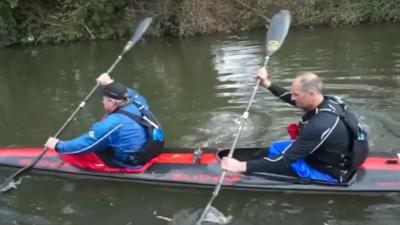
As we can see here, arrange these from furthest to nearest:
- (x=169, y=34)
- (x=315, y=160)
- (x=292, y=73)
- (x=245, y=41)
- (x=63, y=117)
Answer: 1. (x=169, y=34)
2. (x=245, y=41)
3. (x=292, y=73)
4. (x=63, y=117)
5. (x=315, y=160)

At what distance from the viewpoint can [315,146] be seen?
521 cm

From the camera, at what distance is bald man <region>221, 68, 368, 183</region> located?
514 cm

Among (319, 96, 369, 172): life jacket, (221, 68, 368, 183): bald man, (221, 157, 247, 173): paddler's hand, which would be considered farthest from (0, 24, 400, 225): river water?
(221, 157, 247, 173): paddler's hand

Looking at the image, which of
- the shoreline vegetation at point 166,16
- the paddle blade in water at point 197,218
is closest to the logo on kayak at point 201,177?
the paddle blade in water at point 197,218

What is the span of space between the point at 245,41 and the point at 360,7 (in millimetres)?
4233

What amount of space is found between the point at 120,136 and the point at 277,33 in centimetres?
289

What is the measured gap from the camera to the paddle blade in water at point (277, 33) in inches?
294

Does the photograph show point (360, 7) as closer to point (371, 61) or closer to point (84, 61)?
point (371, 61)

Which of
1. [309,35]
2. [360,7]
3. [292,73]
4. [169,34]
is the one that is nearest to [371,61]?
[292,73]

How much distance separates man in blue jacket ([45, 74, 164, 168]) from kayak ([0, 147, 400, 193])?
0.17 m

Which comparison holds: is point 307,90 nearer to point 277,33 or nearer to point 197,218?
point 197,218

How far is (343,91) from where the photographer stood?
952 cm

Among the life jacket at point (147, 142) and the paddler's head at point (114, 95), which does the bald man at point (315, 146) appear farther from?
the paddler's head at point (114, 95)

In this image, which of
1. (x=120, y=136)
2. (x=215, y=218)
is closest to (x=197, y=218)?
(x=215, y=218)
